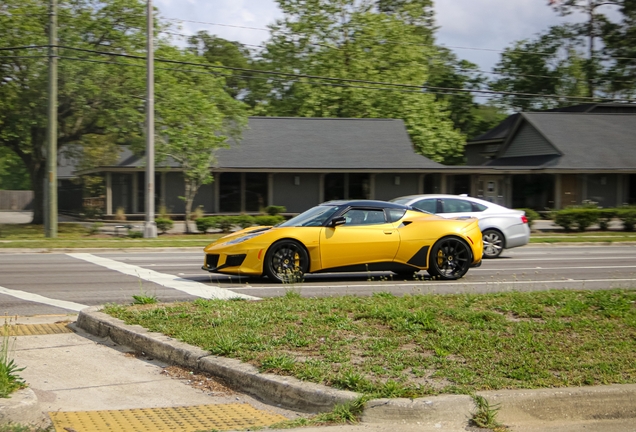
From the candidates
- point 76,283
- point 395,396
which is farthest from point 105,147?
point 395,396

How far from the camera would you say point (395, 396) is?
5582 mm

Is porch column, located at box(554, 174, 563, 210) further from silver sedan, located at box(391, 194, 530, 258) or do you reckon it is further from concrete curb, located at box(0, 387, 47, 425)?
concrete curb, located at box(0, 387, 47, 425)

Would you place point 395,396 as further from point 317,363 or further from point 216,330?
point 216,330

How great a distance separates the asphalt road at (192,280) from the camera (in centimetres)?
1150

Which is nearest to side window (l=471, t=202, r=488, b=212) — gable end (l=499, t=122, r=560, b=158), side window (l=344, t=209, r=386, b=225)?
side window (l=344, t=209, r=386, b=225)

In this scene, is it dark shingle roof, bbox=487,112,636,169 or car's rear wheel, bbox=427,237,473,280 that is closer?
car's rear wheel, bbox=427,237,473,280

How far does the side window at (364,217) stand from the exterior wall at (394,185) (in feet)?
85.8

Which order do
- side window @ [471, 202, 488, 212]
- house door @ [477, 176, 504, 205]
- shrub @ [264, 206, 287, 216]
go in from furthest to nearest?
house door @ [477, 176, 504, 205] < shrub @ [264, 206, 287, 216] < side window @ [471, 202, 488, 212]

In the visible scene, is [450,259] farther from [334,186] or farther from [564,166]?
[564,166]

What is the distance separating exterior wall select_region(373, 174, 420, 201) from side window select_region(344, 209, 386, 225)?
85.8ft

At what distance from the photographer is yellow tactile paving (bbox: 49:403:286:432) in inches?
209

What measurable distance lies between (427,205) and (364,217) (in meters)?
5.53

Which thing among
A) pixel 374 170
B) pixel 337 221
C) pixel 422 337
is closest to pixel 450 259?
pixel 337 221

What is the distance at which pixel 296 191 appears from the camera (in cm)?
3872
